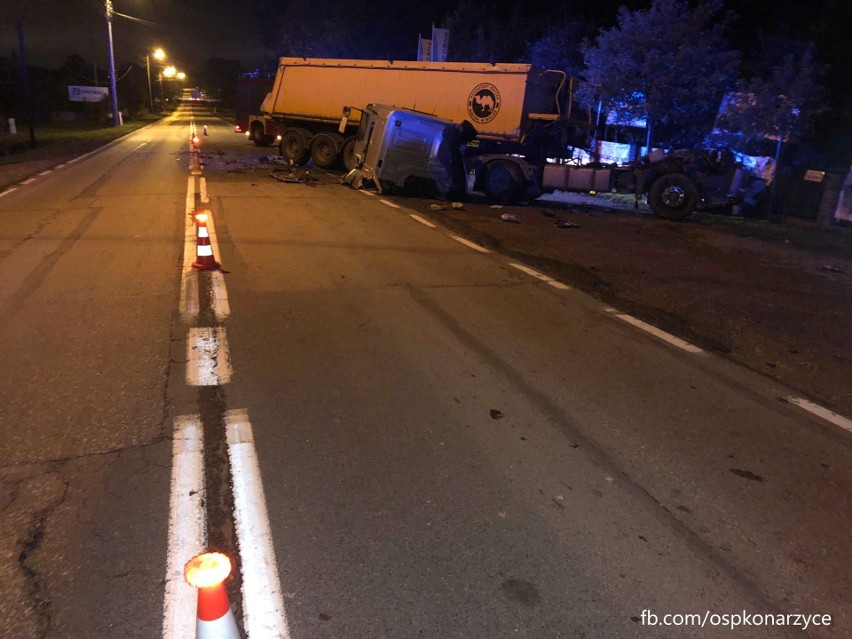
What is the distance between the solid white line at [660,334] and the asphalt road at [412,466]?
0.11m

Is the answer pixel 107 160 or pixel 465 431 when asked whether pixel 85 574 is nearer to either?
pixel 465 431

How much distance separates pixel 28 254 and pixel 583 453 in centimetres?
863

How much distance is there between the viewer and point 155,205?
44.8ft

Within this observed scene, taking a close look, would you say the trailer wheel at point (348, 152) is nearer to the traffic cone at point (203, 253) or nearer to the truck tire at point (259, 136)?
the truck tire at point (259, 136)

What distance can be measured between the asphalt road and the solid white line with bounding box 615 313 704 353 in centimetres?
11

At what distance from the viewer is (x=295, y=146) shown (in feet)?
75.4

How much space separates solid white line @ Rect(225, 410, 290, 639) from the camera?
272 centimetres

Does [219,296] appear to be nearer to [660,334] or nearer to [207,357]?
[207,357]

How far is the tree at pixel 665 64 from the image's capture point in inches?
874

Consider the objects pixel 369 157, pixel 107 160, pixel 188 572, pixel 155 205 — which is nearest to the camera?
pixel 188 572

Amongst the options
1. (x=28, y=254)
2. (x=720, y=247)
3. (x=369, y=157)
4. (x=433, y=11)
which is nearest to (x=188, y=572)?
(x=28, y=254)

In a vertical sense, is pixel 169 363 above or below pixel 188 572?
below

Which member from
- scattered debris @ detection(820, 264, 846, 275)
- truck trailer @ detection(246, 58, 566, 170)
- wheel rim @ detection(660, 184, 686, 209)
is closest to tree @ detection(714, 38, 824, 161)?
wheel rim @ detection(660, 184, 686, 209)

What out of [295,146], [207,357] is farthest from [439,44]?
[207,357]
